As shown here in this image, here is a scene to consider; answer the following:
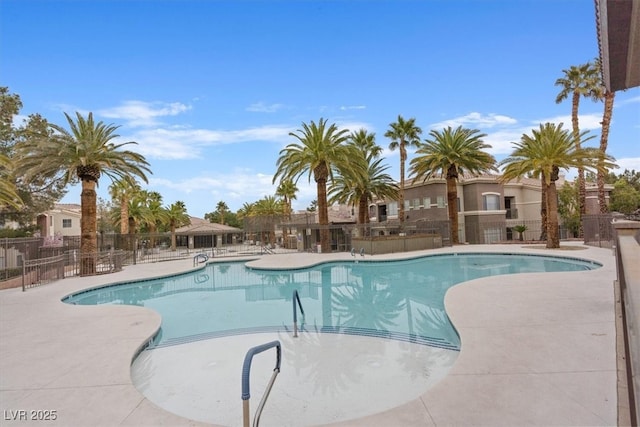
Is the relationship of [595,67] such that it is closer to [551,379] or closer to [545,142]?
[545,142]

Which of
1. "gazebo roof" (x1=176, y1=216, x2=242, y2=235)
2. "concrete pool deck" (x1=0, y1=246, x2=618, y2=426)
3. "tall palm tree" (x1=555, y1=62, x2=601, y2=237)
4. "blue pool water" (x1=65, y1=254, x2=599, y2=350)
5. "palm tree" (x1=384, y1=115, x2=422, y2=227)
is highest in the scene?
"tall palm tree" (x1=555, y1=62, x2=601, y2=237)

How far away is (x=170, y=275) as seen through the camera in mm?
17234

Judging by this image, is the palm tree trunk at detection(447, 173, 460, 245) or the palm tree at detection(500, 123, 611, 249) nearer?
the palm tree at detection(500, 123, 611, 249)

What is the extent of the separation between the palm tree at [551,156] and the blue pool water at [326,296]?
15.3 feet

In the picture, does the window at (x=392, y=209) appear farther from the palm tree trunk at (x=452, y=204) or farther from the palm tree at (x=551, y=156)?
the palm tree at (x=551, y=156)

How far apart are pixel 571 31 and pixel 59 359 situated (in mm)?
18938

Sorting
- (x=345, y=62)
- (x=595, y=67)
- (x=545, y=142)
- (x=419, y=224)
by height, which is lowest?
(x=419, y=224)

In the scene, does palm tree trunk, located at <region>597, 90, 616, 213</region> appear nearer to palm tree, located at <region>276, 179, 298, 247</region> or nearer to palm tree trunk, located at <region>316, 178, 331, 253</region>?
palm tree trunk, located at <region>316, 178, 331, 253</region>

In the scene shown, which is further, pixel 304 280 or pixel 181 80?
pixel 181 80

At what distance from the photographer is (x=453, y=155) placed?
2709 cm

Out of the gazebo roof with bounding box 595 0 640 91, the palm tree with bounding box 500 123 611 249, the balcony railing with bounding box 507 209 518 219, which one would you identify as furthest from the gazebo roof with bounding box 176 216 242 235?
the balcony railing with bounding box 507 209 518 219

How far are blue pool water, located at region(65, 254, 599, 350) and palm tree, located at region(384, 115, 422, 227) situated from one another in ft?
43.3

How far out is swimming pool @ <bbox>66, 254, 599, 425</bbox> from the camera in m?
5.00

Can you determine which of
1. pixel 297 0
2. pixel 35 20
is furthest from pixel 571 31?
pixel 35 20
